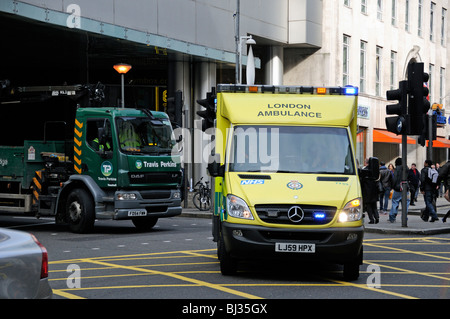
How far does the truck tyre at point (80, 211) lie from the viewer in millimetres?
16875

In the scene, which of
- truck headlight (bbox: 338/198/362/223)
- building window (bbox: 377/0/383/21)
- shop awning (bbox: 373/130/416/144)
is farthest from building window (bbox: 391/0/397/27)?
truck headlight (bbox: 338/198/362/223)

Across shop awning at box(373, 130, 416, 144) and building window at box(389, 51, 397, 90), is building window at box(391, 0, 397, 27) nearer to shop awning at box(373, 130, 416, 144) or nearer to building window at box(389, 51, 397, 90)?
building window at box(389, 51, 397, 90)

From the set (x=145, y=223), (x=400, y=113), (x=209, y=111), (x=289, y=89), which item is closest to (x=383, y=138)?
(x=400, y=113)

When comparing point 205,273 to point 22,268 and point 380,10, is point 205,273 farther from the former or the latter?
point 380,10

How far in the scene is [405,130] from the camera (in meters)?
17.6

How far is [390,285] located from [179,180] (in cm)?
890

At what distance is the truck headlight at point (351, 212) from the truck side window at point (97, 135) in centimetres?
792

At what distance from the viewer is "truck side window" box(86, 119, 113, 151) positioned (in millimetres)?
16984

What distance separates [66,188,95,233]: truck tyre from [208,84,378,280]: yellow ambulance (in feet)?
18.1

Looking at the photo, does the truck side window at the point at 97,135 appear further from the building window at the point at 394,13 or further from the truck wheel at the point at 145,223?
the building window at the point at 394,13

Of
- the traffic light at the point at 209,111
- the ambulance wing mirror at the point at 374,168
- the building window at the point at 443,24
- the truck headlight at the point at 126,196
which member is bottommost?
the truck headlight at the point at 126,196

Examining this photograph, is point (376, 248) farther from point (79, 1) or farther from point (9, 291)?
point (79, 1)

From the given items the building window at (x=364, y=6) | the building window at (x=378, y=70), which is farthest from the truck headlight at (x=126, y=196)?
the building window at (x=378, y=70)
